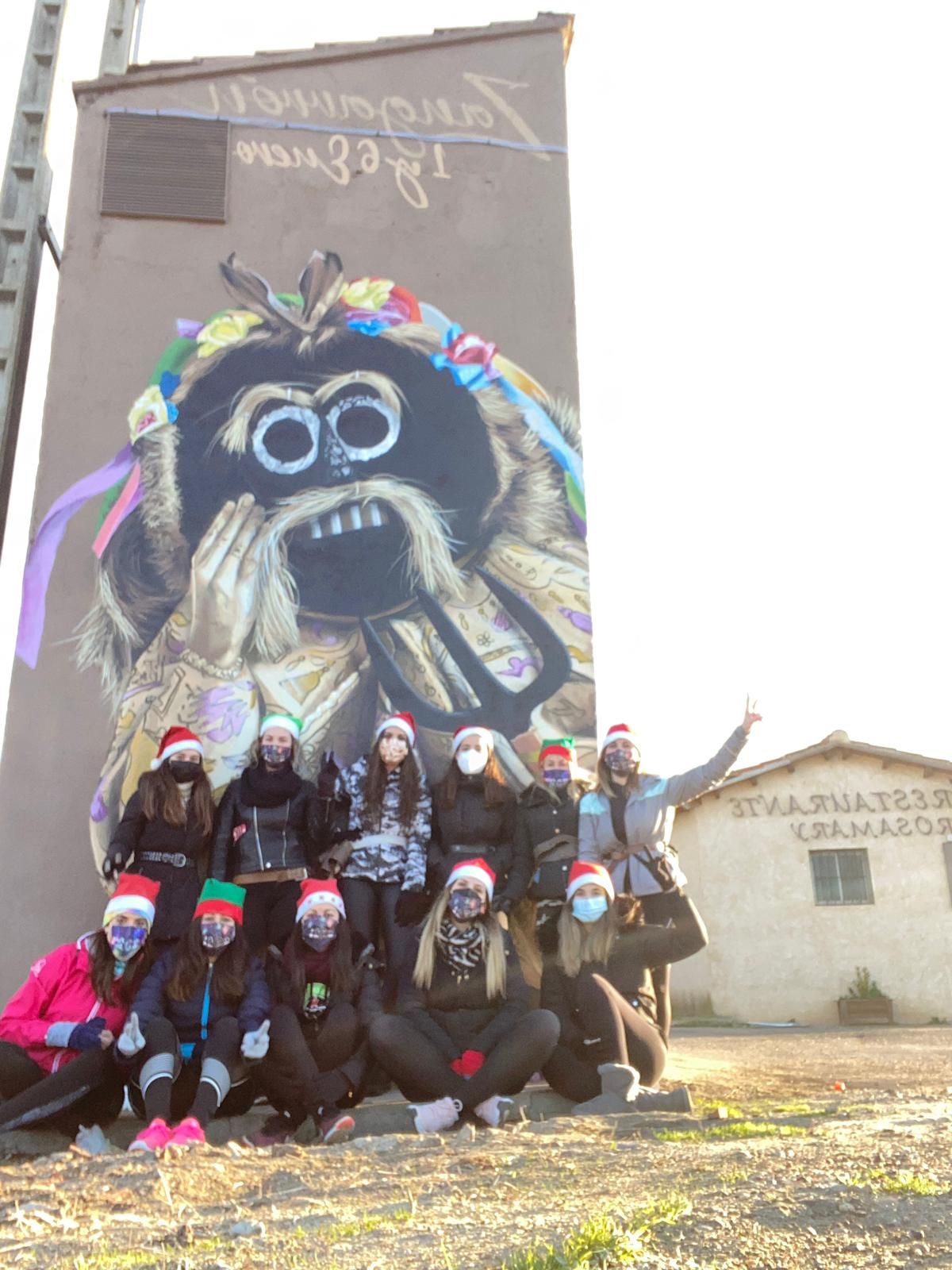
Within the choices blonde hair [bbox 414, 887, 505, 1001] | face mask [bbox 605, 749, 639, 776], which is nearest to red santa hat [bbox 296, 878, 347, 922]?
blonde hair [bbox 414, 887, 505, 1001]

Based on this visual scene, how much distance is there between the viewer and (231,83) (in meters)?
8.42

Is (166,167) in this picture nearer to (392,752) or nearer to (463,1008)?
(392,752)

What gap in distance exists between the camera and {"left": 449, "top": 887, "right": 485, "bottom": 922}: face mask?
4.88 metres

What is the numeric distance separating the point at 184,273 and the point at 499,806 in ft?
14.8

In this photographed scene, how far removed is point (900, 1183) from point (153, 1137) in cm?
247

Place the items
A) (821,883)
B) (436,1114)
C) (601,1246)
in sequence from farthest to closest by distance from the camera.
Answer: (821,883) → (436,1114) → (601,1246)

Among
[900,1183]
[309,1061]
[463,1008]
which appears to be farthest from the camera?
[463,1008]

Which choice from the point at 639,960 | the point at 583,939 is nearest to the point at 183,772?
the point at 583,939

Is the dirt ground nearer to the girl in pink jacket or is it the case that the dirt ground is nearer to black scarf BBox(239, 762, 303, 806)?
the girl in pink jacket

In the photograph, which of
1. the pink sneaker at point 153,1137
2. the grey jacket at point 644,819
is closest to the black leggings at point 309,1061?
the pink sneaker at point 153,1137

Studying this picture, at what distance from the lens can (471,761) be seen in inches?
224

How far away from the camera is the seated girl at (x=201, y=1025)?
14.1ft

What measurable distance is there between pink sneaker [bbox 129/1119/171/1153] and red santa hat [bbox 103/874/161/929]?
0.92m

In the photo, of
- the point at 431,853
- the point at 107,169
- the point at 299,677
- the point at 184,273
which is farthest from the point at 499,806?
the point at 107,169
